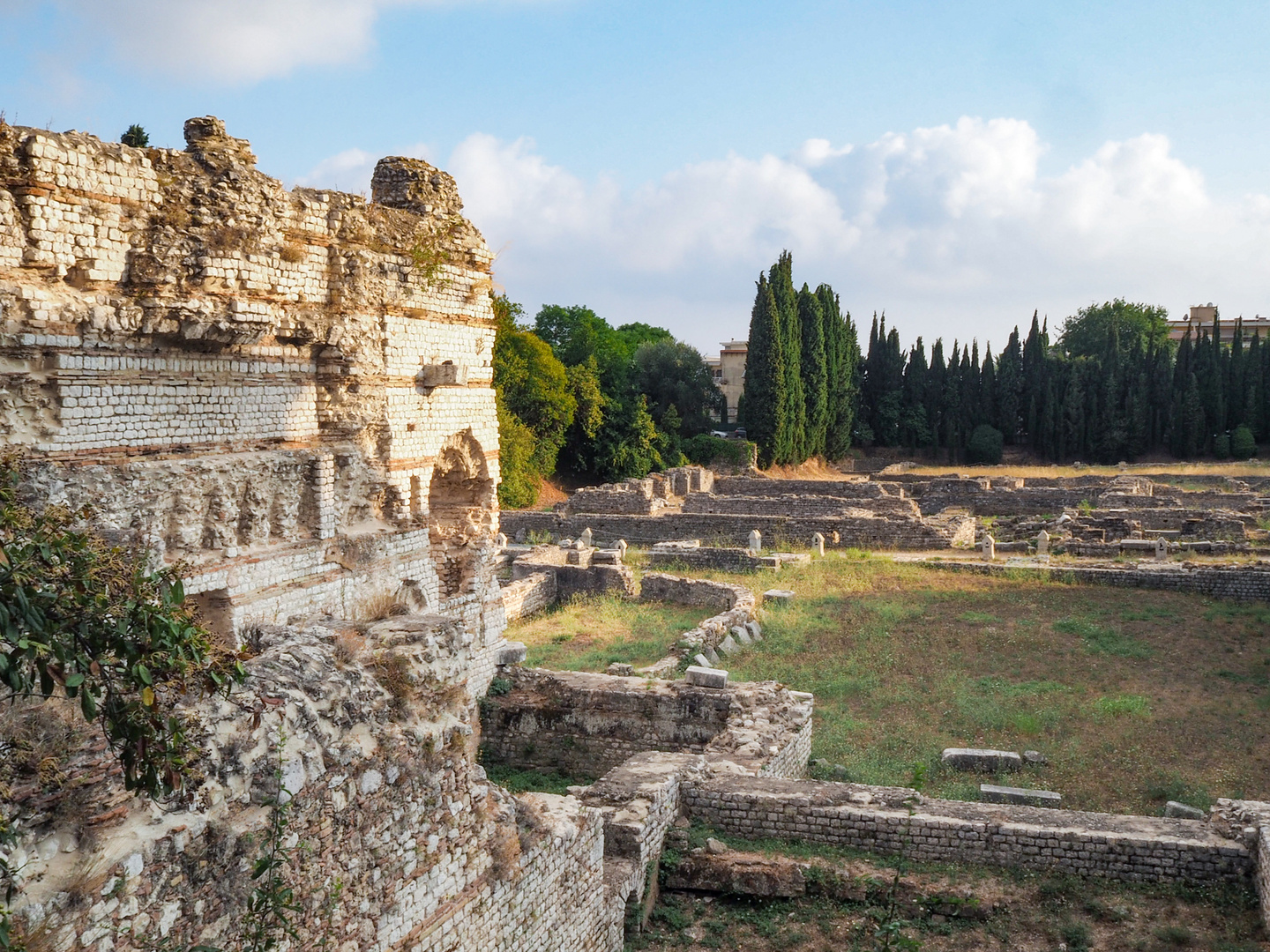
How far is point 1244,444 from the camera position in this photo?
1863 inches

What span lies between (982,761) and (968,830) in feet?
9.05

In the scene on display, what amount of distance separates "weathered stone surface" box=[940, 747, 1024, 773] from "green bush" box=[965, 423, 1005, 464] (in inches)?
1706

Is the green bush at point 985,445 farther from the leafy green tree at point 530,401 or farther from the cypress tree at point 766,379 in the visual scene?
the leafy green tree at point 530,401

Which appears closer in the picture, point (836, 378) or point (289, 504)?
point (289, 504)

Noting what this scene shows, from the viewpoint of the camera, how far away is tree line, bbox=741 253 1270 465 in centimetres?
4512

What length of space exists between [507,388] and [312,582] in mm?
30767

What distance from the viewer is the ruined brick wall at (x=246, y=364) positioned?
267 inches

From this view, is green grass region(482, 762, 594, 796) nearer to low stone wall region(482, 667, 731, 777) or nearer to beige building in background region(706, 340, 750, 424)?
low stone wall region(482, 667, 731, 777)

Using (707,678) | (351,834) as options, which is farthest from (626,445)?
(351,834)

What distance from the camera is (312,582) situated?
908cm

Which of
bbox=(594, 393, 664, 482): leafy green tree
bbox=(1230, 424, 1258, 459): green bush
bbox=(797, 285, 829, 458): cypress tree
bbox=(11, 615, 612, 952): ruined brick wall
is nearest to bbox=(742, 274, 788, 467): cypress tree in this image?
bbox=(797, 285, 829, 458): cypress tree

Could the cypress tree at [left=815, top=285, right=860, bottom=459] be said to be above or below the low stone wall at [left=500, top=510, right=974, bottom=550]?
above

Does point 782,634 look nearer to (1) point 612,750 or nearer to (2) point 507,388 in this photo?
(1) point 612,750

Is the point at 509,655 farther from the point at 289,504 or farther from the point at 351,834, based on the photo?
the point at 351,834
